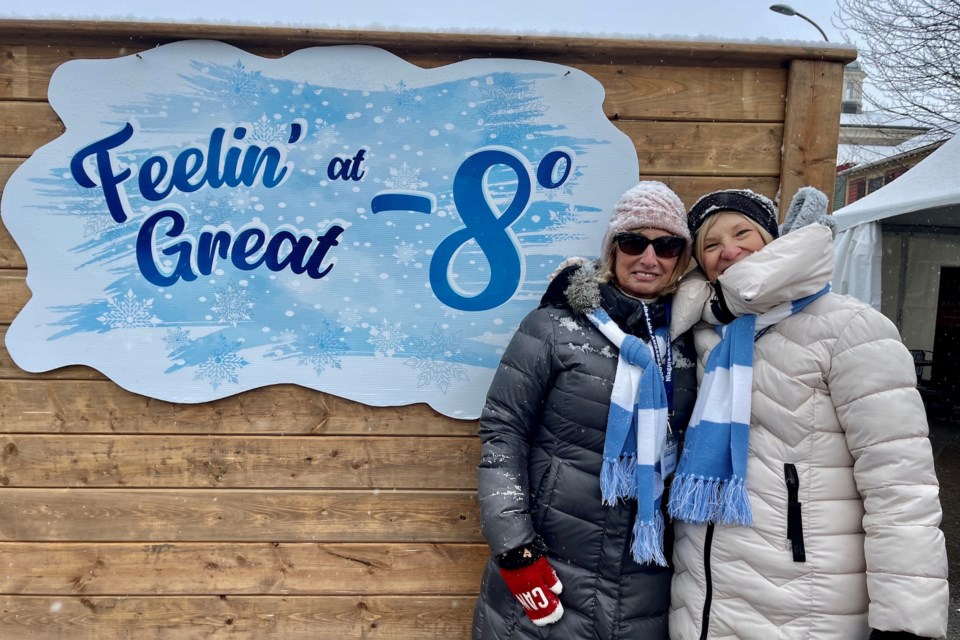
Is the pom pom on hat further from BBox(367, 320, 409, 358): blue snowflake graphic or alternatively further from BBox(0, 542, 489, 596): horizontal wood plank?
BBox(0, 542, 489, 596): horizontal wood plank

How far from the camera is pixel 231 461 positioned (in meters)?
2.23

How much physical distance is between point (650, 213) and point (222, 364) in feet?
4.93

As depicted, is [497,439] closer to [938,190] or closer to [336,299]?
[336,299]

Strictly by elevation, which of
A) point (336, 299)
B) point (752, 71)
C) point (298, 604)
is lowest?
point (298, 604)

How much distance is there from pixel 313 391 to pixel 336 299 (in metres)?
0.34

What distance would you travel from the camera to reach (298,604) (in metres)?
2.27

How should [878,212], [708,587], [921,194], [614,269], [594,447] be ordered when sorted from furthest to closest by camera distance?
[878,212]
[921,194]
[614,269]
[594,447]
[708,587]

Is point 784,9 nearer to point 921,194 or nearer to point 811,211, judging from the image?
point 921,194

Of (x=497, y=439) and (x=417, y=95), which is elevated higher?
(x=417, y=95)

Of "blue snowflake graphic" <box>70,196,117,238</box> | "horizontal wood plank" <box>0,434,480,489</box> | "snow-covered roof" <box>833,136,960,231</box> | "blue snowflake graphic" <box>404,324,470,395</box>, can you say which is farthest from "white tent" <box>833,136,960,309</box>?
"blue snowflake graphic" <box>70,196,117,238</box>

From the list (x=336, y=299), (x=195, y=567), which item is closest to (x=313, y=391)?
(x=336, y=299)

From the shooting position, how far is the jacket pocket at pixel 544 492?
1.69 metres

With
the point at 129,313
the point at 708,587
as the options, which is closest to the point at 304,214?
the point at 129,313

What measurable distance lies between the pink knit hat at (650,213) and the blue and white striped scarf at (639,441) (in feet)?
1.05
